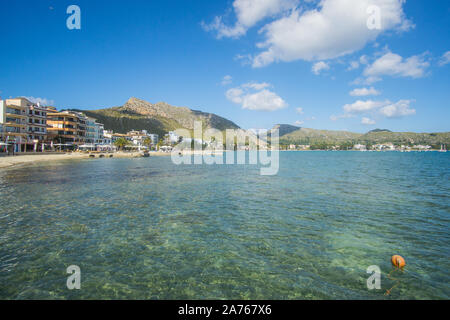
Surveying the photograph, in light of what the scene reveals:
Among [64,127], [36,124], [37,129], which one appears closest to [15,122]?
[36,124]

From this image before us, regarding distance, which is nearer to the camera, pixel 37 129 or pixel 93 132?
pixel 37 129

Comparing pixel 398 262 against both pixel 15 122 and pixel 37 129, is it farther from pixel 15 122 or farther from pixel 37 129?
pixel 37 129

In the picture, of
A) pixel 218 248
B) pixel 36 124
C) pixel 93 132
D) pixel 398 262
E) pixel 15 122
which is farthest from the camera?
pixel 93 132

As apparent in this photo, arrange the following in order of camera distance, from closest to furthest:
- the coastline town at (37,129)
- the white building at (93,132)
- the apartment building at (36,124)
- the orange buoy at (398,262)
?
the orange buoy at (398,262) → the coastline town at (37,129) → the apartment building at (36,124) → the white building at (93,132)

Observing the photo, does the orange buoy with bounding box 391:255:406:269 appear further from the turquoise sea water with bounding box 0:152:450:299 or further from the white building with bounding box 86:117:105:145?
the white building with bounding box 86:117:105:145

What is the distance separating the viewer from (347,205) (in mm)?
20234

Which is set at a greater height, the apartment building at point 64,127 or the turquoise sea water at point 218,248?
the apartment building at point 64,127

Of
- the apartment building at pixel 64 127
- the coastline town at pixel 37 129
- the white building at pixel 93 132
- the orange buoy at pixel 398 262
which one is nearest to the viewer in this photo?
the orange buoy at pixel 398 262

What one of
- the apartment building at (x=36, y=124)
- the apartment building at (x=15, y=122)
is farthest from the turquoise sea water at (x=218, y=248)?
the apartment building at (x=36, y=124)

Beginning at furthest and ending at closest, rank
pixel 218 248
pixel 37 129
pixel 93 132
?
1. pixel 93 132
2. pixel 37 129
3. pixel 218 248

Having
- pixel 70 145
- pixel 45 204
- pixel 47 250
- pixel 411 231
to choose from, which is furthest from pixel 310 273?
pixel 70 145

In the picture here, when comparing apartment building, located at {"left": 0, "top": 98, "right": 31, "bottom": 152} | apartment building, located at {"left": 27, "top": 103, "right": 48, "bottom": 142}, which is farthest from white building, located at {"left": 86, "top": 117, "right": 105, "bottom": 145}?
apartment building, located at {"left": 0, "top": 98, "right": 31, "bottom": 152}

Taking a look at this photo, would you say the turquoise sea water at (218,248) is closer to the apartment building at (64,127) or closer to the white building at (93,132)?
the apartment building at (64,127)

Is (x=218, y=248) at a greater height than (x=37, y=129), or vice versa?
(x=37, y=129)
